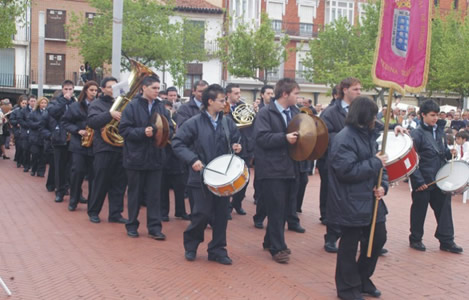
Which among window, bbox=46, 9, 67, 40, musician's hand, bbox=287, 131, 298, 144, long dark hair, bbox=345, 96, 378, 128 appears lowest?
musician's hand, bbox=287, 131, 298, 144

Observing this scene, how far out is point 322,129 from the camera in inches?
275

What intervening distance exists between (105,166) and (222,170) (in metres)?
2.85

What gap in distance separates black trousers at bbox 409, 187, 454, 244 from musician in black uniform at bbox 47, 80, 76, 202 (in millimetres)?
5939

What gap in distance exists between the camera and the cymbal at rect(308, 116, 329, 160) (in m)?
6.95

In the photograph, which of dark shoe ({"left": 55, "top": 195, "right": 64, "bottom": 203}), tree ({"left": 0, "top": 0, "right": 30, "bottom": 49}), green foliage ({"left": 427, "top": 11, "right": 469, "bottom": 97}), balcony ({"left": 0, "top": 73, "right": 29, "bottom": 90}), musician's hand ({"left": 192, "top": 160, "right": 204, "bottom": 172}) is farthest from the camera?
balcony ({"left": 0, "top": 73, "right": 29, "bottom": 90})

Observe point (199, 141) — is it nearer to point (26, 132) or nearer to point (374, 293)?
point (374, 293)

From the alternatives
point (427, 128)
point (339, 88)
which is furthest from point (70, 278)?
point (427, 128)

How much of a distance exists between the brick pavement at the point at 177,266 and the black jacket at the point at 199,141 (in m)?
1.11

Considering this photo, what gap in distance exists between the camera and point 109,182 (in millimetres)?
8977

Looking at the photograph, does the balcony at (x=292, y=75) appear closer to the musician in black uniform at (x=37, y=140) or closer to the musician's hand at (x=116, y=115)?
the musician in black uniform at (x=37, y=140)

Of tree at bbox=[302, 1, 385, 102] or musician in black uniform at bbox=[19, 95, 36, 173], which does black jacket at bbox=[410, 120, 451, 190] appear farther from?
tree at bbox=[302, 1, 385, 102]

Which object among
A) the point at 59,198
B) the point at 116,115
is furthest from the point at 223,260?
the point at 59,198

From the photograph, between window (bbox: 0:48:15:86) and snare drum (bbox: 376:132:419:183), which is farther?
window (bbox: 0:48:15:86)

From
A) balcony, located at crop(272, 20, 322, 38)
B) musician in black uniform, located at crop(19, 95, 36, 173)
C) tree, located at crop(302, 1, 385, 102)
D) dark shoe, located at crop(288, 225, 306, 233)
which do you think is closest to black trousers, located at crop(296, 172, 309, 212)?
dark shoe, located at crop(288, 225, 306, 233)
